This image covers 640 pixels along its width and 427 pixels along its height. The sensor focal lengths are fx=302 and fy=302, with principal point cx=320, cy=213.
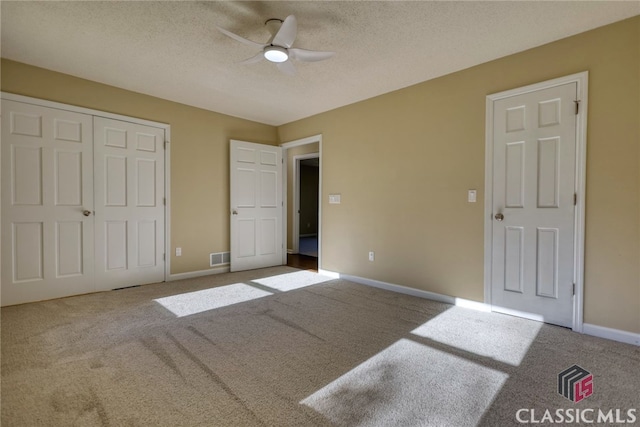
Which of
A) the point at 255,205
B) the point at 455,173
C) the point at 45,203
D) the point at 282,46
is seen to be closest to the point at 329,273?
the point at 255,205

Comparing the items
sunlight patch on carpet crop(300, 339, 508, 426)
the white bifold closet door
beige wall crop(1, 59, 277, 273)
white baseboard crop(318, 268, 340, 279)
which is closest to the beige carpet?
sunlight patch on carpet crop(300, 339, 508, 426)

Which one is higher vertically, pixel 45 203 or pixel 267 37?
pixel 267 37

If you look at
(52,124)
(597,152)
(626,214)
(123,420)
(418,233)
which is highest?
(52,124)

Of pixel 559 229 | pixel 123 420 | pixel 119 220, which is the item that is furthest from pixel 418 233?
pixel 119 220

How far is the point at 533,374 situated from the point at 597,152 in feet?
6.28

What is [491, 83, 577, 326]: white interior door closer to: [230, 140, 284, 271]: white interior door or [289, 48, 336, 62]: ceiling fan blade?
[289, 48, 336, 62]: ceiling fan blade

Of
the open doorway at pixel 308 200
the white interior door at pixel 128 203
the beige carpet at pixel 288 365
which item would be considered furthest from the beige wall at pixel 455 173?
the open doorway at pixel 308 200

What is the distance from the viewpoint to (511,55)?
2.96 metres

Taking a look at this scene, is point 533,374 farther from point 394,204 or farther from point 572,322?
point 394,204

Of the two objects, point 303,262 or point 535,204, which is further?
point 303,262

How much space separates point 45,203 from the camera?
11.1 feet

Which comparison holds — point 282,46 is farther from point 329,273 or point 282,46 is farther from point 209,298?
point 329,273

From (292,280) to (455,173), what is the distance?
2611mm

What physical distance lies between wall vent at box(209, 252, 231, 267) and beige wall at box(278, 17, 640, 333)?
1615 mm
